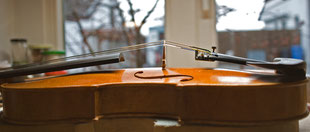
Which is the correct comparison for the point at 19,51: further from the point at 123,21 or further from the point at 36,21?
the point at 123,21

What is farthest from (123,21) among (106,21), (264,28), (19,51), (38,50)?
(264,28)

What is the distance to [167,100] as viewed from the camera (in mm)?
694

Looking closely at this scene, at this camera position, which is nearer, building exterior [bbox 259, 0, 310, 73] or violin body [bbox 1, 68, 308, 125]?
violin body [bbox 1, 68, 308, 125]

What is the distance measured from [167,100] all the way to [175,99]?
3cm

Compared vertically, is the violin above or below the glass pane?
below

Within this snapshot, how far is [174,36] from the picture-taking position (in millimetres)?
1394

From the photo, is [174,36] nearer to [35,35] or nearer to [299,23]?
[299,23]

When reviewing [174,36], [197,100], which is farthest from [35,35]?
[197,100]

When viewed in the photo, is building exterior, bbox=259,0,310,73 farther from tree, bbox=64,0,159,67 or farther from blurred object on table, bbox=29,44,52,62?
blurred object on table, bbox=29,44,52,62

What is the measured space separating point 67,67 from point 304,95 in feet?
2.67

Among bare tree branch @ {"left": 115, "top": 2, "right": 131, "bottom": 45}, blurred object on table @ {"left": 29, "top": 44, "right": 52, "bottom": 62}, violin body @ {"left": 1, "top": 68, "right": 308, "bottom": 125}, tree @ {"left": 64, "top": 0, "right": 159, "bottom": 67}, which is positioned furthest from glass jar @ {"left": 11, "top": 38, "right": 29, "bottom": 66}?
violin body @ {"left": 1, "top": 68, "right": 308, "bottom": 125}

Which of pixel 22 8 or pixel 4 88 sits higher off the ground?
pixel 22 8

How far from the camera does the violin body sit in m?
0.60

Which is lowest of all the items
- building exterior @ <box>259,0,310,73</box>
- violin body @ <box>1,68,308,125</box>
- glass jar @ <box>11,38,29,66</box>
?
violin body @ <box>1,68,308,125</box>
